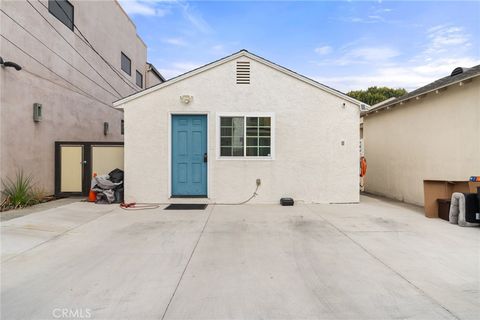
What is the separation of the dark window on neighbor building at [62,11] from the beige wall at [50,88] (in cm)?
22

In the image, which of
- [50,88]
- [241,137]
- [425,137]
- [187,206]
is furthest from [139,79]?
[425,137]

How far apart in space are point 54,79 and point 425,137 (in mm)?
11412

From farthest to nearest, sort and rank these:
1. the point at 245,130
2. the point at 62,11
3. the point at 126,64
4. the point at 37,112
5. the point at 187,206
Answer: the point at 126,64 → the point at 62,11 → the point at 37,112 → the point at 245,130 → the point at 187,206

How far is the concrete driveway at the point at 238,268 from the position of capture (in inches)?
97.3

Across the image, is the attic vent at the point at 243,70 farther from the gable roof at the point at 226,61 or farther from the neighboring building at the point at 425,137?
the neighboring building at the point at 425,137

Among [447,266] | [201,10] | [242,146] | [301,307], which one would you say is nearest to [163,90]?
[242,146]

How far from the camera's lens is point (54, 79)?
28.5 ft

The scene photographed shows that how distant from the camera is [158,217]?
6086mm

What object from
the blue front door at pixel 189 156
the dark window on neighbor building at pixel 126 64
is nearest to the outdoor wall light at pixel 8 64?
the blue front door at pixel 189 156

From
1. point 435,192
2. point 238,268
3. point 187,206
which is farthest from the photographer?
point 187,206

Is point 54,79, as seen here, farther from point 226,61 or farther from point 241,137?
point 241,137

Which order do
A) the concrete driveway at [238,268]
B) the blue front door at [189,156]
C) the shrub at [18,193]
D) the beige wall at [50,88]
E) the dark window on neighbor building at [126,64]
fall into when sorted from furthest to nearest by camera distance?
the dark window on neighbor building at [126,64] → the blue front door at [189,156] → the beige wall at [50,88] → the shrub at [18,193] → the concrete driveway at [238,268]

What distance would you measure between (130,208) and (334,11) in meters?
10.2

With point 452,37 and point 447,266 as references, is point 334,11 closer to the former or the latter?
point 452,37
